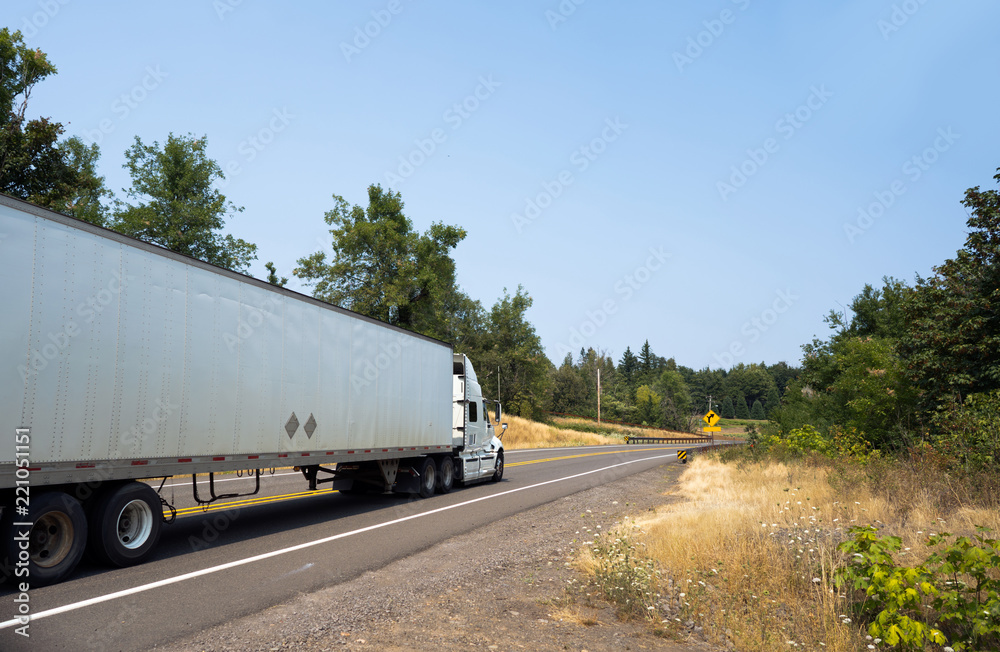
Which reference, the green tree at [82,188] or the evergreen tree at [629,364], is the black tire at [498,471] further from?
the evergreen tree at [629,364]

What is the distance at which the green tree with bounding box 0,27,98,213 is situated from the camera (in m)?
20.8

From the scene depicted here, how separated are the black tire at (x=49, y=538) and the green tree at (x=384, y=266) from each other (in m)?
37.5

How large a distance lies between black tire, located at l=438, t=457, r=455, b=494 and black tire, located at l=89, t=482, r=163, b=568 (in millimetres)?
8494

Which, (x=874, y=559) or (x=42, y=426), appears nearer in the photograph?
(x=874, y=559)

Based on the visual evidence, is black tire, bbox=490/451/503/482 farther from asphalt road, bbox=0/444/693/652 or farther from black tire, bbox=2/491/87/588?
black tire, bbox=2/491/87/588

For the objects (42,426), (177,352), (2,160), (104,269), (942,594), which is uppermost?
(2,160)

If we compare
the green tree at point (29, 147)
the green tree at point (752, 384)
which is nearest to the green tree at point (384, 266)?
the green tree at point (29, 147)

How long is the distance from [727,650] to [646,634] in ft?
2.28

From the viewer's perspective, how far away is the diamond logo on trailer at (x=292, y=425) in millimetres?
10172

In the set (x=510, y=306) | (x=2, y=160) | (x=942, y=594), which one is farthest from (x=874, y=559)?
(x=510, y=306)

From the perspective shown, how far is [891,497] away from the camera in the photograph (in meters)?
10.8

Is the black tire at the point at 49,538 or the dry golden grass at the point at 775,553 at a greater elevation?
the black tire at the point at 49,538

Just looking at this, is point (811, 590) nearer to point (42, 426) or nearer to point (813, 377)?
point (42, 426)

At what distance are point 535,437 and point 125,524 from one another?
146 feet
